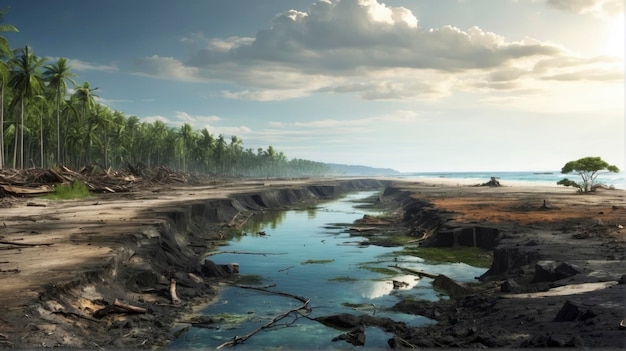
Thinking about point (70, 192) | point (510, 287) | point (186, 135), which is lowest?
point (510, 287)

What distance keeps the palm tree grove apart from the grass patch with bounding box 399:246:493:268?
44.0 metres

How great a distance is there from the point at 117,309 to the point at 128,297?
2.22 meters

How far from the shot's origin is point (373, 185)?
15338cm

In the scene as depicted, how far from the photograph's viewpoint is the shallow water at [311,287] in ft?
40.3

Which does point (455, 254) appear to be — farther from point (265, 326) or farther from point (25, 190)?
point (25, 190)

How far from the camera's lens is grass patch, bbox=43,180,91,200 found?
131ft

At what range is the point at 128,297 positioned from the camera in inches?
575

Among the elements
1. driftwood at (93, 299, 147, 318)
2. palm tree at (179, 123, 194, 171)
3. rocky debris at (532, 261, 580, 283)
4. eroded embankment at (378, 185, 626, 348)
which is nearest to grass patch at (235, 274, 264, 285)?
driftwood at (93, 299, 147, 318)

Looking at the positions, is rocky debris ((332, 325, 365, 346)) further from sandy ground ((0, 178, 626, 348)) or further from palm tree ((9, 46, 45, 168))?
palm tree ((9, 46, 45, 168))

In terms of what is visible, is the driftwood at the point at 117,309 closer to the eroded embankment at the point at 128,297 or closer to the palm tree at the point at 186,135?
the eroded embankment at the point at 128,297

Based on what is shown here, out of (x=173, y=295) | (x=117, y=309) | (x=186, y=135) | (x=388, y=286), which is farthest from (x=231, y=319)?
(x=186, y=135)

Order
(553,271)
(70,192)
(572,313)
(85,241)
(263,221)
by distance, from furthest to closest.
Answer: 1. (263,221)
2. (70,192)
3. (85,241)
4. (553,271)
5. (572,313)

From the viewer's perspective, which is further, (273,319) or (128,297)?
(128,297)

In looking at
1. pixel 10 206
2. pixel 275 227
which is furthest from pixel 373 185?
pixel 10 206
